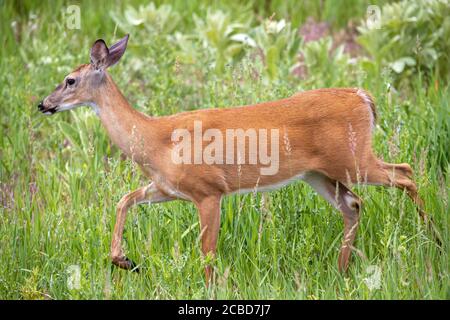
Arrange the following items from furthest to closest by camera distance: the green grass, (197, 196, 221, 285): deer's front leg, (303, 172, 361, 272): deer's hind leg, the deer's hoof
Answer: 1. (303, 172, 361, 272): deer's hind leg
2. (197, 196, 221, 285): deer's front leg
3. the deer's hoof
4. the green grass

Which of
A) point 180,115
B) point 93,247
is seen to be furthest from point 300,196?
point 93,247

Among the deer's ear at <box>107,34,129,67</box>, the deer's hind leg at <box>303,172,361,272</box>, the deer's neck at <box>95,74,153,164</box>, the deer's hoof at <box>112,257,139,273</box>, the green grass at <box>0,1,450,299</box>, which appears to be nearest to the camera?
the green grass at <box>0,1,450,299</box>

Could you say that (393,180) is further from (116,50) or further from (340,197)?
(116,50)

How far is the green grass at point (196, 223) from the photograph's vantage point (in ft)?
16.5

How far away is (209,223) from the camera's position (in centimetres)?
543

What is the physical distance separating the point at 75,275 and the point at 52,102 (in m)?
1.07

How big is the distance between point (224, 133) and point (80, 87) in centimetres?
87

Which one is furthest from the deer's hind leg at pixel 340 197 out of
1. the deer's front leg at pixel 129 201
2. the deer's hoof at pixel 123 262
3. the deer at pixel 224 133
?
the deer's hoof at pixel 123 262

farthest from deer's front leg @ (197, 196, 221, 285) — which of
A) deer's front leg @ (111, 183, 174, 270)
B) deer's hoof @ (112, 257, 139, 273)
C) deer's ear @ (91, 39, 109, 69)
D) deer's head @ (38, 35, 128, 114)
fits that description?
deer's ear @ (91, 39, 109, 69)

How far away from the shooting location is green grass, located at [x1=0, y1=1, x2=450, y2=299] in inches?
197

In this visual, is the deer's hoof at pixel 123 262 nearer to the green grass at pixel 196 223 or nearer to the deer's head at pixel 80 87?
the green grass at pixel 196 223

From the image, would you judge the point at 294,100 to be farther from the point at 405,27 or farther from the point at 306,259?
the point at 405,27

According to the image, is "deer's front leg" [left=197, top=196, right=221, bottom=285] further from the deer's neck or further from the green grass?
the deer's neck

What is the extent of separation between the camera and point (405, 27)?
8.16 meters
